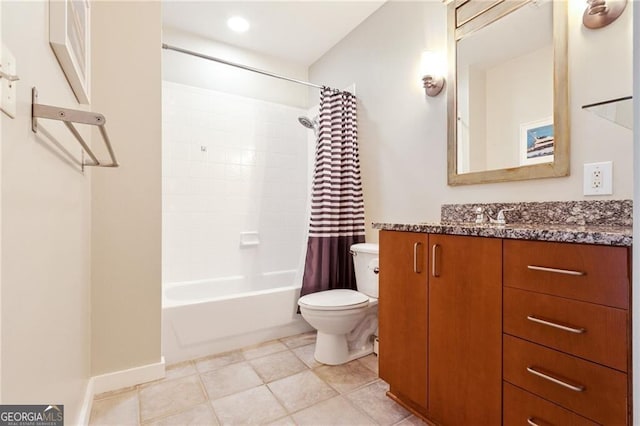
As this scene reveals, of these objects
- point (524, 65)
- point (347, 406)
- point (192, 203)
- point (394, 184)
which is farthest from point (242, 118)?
point (347, 406)

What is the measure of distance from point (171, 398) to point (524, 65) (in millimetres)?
2352

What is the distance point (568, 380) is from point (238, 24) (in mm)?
2904

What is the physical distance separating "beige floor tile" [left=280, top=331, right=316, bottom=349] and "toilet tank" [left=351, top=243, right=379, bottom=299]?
0.54 metres

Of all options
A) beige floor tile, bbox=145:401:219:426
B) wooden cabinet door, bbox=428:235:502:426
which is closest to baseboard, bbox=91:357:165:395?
beige floor tile, bbox=145:401:219:426

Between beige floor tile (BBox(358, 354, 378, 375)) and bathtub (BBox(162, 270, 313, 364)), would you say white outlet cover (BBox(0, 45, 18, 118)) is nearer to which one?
bathtub (BBox(162, 270, 313, 364))

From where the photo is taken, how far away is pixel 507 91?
1.52m

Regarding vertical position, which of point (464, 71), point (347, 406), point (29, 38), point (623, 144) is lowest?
point (347, 406)

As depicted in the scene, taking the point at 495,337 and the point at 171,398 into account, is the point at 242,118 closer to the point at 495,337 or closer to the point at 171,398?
the point at 171,398

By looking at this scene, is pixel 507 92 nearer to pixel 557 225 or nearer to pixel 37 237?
pixel 557 225

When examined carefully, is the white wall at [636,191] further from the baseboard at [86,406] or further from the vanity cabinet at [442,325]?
the baseboard at [86,406]

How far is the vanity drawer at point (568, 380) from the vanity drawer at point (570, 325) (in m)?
0.03

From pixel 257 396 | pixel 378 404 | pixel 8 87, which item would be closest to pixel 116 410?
pixel 257 396

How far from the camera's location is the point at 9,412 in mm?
622

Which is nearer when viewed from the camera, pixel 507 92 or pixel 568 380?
pixel 568 380
